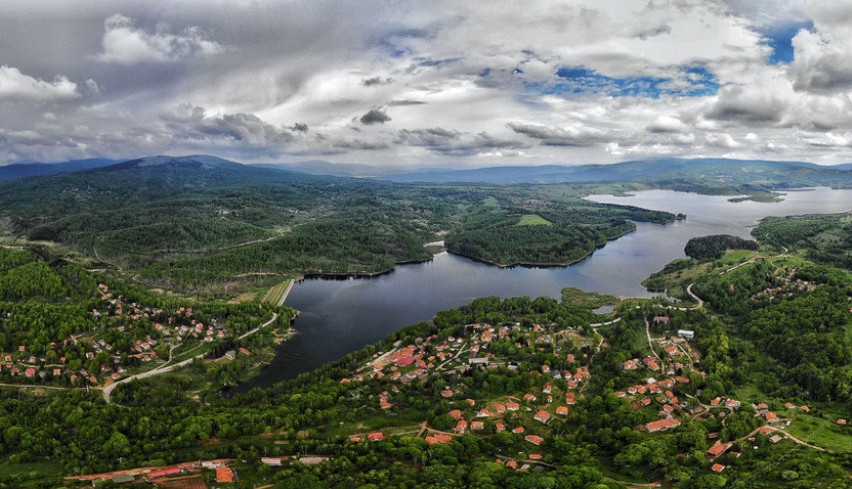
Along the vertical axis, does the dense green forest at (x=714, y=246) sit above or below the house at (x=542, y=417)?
above

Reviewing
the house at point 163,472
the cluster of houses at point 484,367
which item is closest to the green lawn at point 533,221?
the cluster of houses at point 484,367

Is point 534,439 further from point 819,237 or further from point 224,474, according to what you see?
point 819,237

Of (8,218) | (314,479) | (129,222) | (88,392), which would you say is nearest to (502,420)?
(314,479)

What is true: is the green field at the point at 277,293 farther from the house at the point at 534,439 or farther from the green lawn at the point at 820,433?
the green lawn at the point at 820,433

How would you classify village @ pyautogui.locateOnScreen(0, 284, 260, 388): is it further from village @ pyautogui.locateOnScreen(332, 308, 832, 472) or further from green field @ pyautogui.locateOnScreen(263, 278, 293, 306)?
village @ pyautogui.locateOnScreen(332, 308, 832, 472)

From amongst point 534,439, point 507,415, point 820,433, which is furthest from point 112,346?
point 820,433
